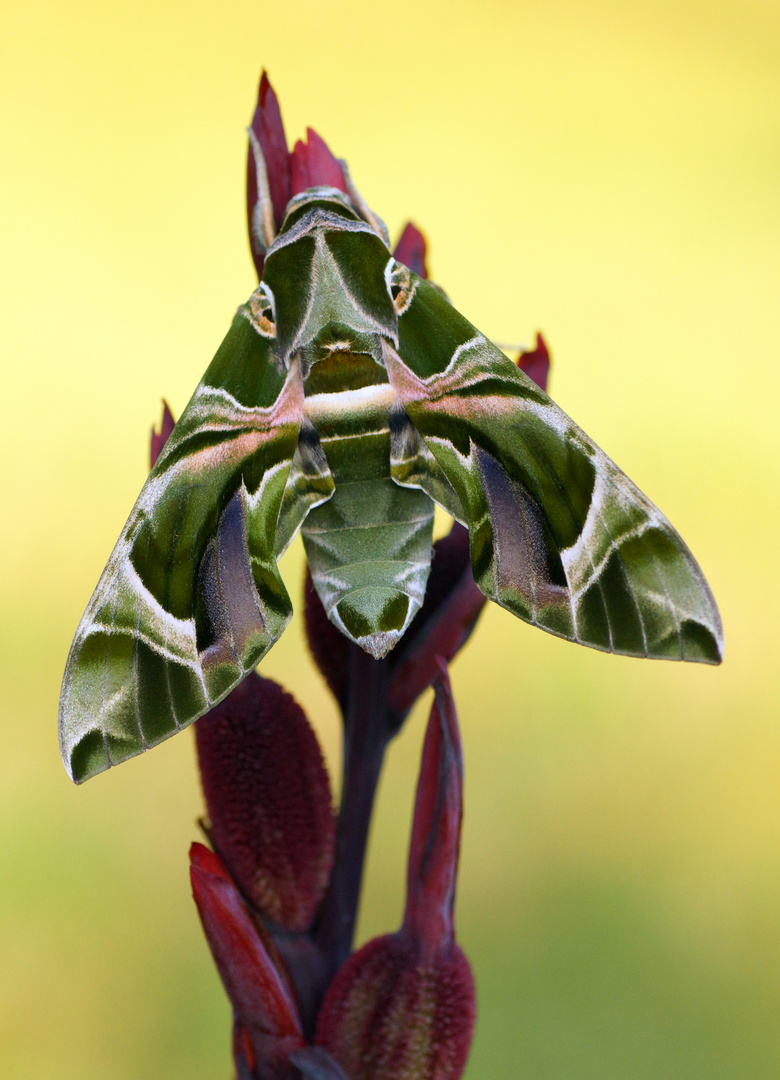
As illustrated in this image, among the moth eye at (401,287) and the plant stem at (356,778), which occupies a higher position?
the moth eye at (401,287)

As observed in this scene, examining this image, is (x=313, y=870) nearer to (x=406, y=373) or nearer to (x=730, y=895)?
(x=406, y=373)

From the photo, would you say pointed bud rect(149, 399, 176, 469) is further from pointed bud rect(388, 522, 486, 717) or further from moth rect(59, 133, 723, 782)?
pointed bud rect(388, 522, 486, 717)

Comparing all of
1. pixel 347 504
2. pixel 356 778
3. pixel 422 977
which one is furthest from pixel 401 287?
pixel 422 977

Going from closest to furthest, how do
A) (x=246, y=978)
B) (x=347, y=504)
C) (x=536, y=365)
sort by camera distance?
(x=246, y=978), (x=347, y=504), (x=536, y=365)

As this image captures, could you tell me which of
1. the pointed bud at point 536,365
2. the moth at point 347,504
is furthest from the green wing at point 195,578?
the pointed bud at point 536,365

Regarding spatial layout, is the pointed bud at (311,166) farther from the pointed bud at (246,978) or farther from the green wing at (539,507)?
the pointed bud at (246,978)

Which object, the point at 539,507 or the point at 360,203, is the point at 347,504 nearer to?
the point at 539,507

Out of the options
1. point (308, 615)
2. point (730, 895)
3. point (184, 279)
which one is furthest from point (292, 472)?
point (184, 279)
